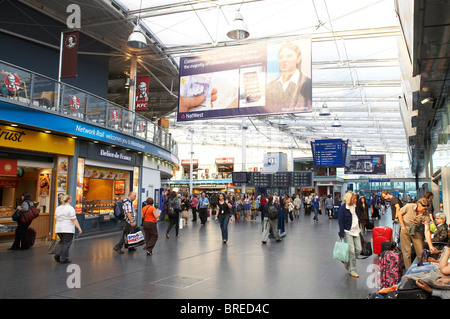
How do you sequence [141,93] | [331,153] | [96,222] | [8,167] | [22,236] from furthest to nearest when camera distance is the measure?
[331,153]
[141,93]
[96,222]
[8,167]
[22,236]

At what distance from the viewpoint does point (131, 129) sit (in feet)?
52.5

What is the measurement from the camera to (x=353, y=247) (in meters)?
6.87

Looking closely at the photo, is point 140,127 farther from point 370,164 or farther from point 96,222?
point 370,164

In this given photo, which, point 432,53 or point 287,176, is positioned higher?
point 432,53

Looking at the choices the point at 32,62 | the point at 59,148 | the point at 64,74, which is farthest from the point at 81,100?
the point at 32,62

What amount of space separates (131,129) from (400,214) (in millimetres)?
12369

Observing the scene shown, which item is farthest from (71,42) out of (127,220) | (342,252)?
(342,252)

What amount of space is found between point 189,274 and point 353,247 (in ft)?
10.9

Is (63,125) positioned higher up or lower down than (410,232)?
higher up

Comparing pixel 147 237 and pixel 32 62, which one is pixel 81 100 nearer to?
pixel 32 62

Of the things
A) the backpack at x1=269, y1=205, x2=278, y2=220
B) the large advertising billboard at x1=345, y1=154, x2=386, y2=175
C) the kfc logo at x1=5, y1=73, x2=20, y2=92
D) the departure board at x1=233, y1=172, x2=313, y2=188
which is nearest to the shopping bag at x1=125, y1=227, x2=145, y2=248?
the backpack at x1=269, y1=205, x2=278, y2=220

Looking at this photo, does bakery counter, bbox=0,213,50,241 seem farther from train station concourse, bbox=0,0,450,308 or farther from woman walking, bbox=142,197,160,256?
woman walking, bbox=142,197,160,256
